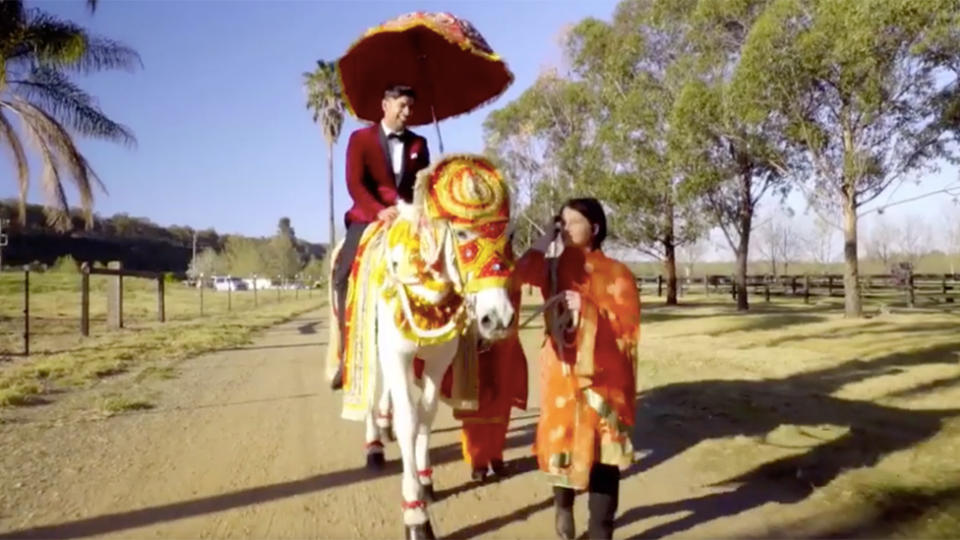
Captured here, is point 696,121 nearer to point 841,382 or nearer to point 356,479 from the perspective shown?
point 841,382

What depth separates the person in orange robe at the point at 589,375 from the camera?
3.88m

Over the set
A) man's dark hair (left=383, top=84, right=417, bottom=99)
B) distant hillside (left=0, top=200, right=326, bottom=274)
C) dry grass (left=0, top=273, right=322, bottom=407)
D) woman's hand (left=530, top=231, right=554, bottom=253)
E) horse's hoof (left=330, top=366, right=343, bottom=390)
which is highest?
distant hillside (left=0, top=200, right=326, bottom=274)

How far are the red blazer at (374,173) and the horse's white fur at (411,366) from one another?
0.83 metres

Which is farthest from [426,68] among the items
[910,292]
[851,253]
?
[910,292]

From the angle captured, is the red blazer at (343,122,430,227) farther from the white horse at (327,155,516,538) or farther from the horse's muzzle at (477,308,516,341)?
the horse's muzzle at (477,308,516,341)

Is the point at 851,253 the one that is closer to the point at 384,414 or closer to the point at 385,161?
the point at 384,414

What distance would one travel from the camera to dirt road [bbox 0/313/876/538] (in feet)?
14.6

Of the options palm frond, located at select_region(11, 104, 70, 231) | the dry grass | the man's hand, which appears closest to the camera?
the man's hand

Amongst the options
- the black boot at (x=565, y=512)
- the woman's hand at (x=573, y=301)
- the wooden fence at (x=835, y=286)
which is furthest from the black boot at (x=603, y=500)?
the wooden fence at (x=835, y=286)

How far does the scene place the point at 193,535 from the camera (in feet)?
14.0

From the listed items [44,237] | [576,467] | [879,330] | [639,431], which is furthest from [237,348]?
[44,237]

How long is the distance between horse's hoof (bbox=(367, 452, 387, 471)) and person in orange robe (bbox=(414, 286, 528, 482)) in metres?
0.74

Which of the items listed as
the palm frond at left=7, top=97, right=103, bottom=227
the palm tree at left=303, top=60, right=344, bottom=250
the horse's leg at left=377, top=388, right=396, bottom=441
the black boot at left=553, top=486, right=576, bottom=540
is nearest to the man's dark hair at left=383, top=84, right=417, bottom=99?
the horse's leg at left=377, top=388, right=396, bottom=441

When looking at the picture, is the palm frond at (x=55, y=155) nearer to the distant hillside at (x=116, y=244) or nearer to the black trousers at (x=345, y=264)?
the black trousers at (x=345, y=264)
